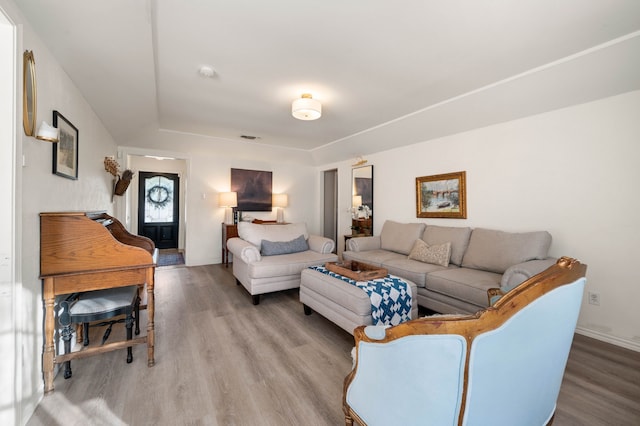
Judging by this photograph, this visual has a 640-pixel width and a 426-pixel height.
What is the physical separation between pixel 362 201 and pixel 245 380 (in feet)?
12.7

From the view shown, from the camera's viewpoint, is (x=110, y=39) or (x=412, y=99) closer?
(x=110, y=39)

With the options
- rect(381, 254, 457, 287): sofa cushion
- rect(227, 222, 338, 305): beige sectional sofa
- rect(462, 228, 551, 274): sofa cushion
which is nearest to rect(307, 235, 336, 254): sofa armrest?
rect(227, 222, 338, 305): beige sectional sofa

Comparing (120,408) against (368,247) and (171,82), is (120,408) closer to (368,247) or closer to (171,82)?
(171,82)

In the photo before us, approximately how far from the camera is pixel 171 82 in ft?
9.14

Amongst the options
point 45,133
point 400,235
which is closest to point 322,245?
point 400,235

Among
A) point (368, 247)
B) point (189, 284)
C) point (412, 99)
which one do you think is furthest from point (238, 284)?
point (412, 99)

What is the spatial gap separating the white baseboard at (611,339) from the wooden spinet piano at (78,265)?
12.3ft

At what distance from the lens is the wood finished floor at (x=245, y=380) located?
58.5 inches

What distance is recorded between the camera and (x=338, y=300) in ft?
7.53

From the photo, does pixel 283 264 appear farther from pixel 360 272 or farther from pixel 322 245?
pixel 360 272

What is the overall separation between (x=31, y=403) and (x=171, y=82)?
2.75 meters

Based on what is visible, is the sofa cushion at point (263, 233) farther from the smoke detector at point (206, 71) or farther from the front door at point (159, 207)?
the front door at point (159, 207)

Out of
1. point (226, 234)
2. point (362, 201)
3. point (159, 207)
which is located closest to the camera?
point (226, 234)

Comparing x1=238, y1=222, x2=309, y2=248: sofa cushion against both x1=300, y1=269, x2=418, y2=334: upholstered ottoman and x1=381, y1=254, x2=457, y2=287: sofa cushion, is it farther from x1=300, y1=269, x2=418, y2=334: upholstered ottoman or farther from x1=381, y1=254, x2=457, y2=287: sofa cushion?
x1=381, y1=254, x2=457, y2=287: sofa cushion
